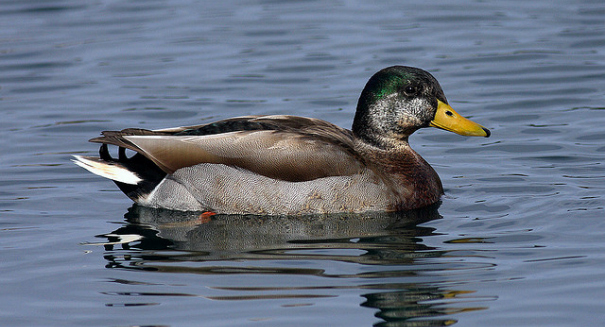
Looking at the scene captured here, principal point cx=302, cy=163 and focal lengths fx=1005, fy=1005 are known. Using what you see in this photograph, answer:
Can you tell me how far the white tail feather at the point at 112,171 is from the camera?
29.7ft

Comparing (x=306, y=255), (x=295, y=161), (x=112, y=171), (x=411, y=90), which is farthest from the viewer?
(x=411, y=90)

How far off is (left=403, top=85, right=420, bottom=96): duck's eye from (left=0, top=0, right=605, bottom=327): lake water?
3.42ft

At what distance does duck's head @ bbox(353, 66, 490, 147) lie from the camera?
9.15m

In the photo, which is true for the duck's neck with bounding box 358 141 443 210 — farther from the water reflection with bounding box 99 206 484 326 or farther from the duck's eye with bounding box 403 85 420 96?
the duck's eye with bounding box 403 85 420 96

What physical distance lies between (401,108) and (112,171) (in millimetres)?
2687

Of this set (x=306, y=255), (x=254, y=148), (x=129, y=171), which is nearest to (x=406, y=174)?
(x=254, y=148)

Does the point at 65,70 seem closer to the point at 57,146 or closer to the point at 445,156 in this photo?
the point at 57,146

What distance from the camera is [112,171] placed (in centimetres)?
905

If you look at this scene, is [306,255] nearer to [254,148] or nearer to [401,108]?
[254,148]

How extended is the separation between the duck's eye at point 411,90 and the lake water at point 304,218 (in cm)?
104

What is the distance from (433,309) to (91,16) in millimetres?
12474

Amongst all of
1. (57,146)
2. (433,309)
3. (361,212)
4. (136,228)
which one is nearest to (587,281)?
(433,309)

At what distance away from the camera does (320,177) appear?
877 cm

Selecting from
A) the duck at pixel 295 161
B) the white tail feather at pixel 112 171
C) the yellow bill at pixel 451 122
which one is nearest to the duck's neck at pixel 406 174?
the duck at pixel 295 161
